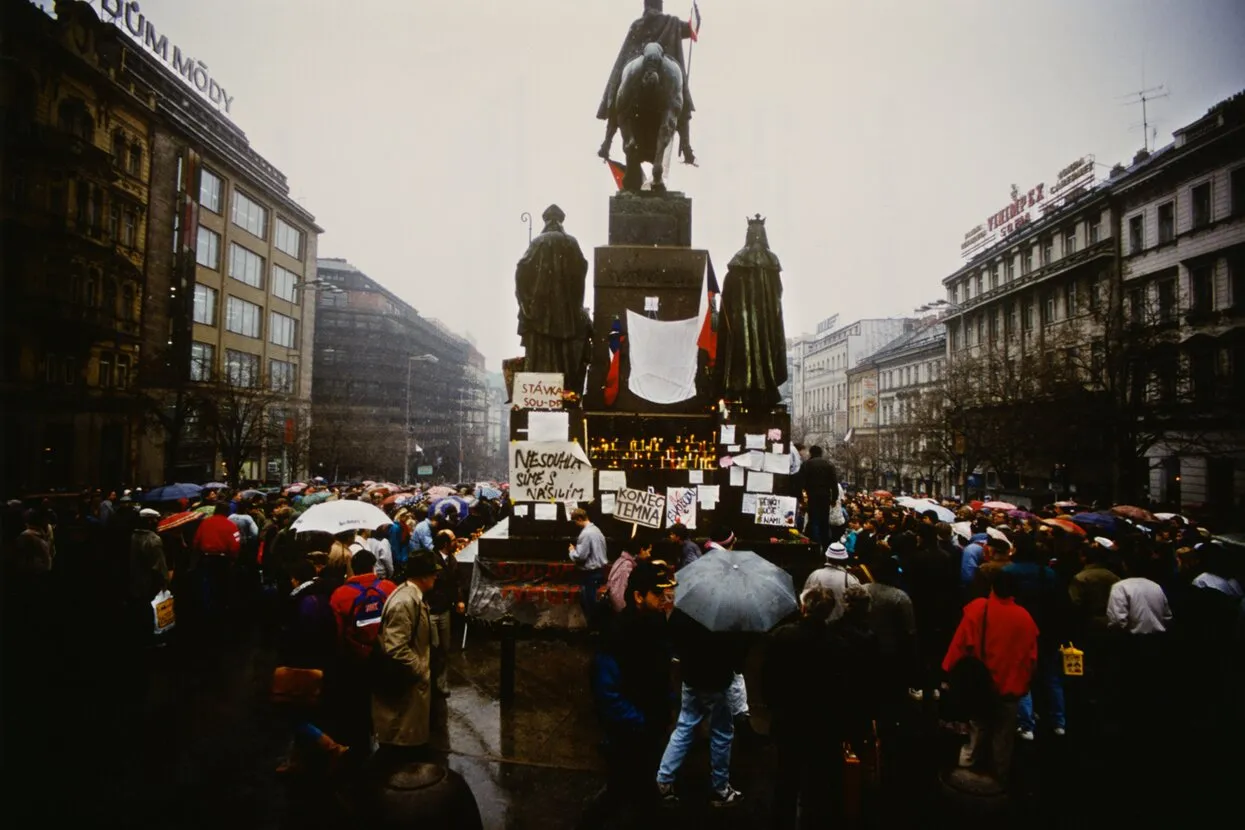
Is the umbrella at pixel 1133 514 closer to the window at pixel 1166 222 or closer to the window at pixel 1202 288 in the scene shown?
the window at pixel 1202 288

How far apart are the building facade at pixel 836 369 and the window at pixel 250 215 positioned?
6468cm

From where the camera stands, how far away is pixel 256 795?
5.58 meters

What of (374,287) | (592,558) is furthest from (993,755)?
(374,287)

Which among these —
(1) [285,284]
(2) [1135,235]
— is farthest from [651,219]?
(1) [285,284]

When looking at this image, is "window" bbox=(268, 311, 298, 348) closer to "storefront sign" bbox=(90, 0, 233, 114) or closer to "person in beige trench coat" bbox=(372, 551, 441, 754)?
"storefront sign" bbox=(90, 0, 233, 114)

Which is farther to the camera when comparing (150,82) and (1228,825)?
(150,82)

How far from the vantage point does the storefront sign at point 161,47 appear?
1786 inches

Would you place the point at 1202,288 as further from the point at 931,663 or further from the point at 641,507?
the point at 641,507

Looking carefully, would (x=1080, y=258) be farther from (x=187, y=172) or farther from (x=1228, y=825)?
(x=187, y=172)

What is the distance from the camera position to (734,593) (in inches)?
211

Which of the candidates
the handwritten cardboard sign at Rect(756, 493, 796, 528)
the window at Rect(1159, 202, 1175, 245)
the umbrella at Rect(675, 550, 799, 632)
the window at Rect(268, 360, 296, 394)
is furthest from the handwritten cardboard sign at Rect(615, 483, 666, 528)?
the window at Rect(268, 360, 296, 394)

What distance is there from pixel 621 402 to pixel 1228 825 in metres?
8.72

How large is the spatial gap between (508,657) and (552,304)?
6643 mm

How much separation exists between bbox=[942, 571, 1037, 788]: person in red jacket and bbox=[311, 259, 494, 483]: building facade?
175 feet
